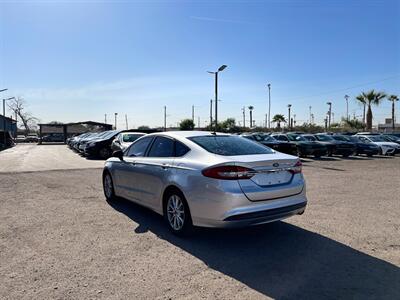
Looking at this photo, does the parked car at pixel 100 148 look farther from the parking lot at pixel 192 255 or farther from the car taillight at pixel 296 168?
the car taillight at pixel 296 168

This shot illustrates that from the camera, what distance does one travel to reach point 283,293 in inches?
143

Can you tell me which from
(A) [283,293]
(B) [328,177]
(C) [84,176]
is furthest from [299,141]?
(A) [283,293]

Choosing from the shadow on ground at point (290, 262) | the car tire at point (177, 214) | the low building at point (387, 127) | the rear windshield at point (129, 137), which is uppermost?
the low building at point (387, 127)

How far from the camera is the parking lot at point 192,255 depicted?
3730mm

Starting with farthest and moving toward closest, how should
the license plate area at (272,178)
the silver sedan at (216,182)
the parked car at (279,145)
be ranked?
the parked car at (279,145)
the license plate area at (272,178)
the silver sedan at (216,182)

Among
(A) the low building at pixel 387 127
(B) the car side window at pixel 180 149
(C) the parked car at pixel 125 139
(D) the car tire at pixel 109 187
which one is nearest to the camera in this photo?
(B) the car side window at pixel 180 149

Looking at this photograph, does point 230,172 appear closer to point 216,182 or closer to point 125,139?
point 216,182

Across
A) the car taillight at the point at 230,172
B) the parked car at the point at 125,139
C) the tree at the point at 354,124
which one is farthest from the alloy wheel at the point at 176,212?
the tree at the point at 354,124

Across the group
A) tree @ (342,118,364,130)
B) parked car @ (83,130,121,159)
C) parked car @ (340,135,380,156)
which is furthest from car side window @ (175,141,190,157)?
tree @ (342,118,364,130)

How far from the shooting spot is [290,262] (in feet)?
14.6

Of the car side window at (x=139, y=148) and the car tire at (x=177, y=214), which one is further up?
the car side window at (x=139, y=148)

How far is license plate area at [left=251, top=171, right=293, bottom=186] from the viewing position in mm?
4844

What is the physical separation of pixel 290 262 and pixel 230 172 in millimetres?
1305

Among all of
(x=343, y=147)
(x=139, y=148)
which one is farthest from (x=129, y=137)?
(x=343, y=147)
